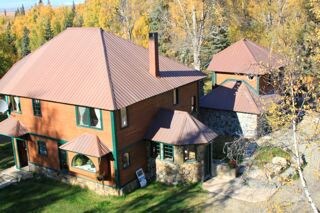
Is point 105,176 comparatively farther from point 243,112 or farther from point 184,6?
point 184,6

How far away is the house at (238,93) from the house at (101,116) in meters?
5.36

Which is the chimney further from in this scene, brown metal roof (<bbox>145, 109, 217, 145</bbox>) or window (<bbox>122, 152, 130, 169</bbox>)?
window (<bbox>122, 152, 130, 169</bbox>)

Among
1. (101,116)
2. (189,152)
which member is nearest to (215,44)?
(189,152)

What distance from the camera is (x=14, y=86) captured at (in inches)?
936

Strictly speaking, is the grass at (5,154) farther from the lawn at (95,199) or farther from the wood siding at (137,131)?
the wood siding at (137,131)

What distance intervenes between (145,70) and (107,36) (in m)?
3.24

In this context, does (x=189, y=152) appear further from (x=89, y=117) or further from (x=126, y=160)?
(x=89, y=117)

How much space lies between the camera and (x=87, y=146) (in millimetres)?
20469

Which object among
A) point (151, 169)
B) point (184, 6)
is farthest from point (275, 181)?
point (184, 6)

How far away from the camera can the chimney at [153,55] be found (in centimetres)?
2262

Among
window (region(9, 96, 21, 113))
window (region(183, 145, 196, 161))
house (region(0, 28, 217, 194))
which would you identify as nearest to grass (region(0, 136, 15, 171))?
house (region(0, 28, 217, 194))

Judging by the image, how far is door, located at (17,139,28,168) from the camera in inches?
984

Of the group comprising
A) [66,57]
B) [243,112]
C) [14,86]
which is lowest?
[243,112]

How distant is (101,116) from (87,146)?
1732 mm
